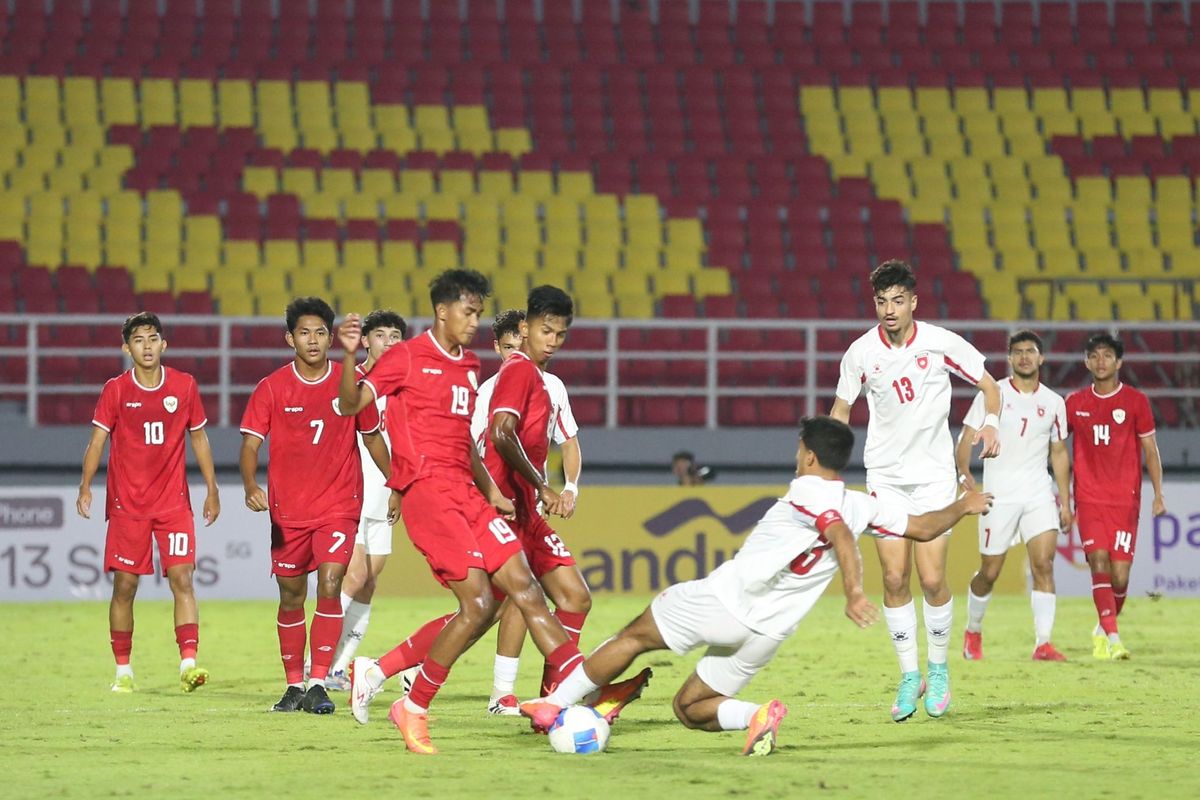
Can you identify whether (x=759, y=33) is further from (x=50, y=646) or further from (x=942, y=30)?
(x=50, y=646)

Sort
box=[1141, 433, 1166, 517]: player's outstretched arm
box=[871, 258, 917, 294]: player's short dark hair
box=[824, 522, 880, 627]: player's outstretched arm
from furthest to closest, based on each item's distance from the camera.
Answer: box=[1141, 433, 1166, 517]: player's outstretched arm < box=[871, 258, 917, 294]: player's short dark hair < box=[824, 522, 880, 627]: player's outstretched arm

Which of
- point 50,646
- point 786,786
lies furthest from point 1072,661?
point 50,646

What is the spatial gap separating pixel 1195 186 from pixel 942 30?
16.9 feet

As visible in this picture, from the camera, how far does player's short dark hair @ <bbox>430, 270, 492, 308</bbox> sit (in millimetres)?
7680

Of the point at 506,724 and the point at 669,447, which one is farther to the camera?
the point at 669,447

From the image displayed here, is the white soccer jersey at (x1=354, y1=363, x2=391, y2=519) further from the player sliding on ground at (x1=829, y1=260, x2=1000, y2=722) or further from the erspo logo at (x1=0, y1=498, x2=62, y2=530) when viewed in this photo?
the erspo logo at (x1=0, y1=498, x2=62, y2=530)

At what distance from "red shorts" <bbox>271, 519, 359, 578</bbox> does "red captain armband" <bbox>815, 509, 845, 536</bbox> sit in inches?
120

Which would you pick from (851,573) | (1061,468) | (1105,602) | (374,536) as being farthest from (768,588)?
(1105,602)

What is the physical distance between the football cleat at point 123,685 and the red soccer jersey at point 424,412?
315cm

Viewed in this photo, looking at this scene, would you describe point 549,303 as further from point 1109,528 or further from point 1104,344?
point 1109,528

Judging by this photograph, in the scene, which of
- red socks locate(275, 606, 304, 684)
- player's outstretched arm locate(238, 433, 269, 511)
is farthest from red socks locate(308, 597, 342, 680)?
player's outstretched arm locate(238, 433, 269, 511)

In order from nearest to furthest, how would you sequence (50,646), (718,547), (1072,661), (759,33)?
(1072,661) < (50,646) < (718,547) < (759,33)

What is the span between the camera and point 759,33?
28.8m

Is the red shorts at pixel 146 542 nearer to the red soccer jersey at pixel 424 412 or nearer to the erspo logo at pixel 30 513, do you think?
the red soccer jersey at pixel 424 412
